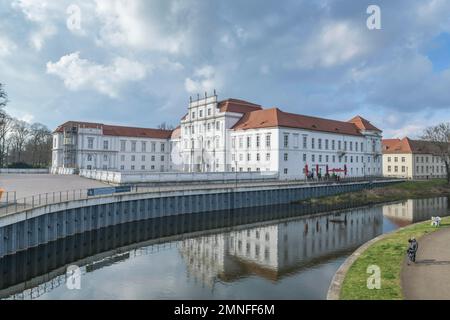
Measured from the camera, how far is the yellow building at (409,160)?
89.8m

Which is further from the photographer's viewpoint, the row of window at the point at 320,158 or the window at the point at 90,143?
the window at the point at 90,143

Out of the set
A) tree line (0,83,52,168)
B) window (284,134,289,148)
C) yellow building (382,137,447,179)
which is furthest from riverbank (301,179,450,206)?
tree line (0,83,52,168)

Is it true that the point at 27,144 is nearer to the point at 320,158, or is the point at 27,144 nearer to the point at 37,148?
the point at 37,148

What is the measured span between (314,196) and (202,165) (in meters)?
26.7

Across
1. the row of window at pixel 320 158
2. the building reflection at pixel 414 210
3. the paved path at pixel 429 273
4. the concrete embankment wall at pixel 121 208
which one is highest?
the row of window at pixel 320 158

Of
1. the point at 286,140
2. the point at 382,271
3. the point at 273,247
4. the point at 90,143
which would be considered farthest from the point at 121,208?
the point at 90,143

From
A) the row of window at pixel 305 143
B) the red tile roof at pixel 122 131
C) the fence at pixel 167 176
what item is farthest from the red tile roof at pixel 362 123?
the red tile roof at pixel 122 131

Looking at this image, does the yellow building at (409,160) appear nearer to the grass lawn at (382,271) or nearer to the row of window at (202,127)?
the row of window at (202,127)

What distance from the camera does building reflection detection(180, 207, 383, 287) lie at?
66.2ft

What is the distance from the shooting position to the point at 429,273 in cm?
1424

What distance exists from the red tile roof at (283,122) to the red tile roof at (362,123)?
20.2ft

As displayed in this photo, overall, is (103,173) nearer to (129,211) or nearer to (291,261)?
(129,211)

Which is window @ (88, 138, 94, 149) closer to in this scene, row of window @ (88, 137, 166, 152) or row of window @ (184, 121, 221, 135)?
row of window @ (88, 137, 166, 152)

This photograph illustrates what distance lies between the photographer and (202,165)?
70875 mm
